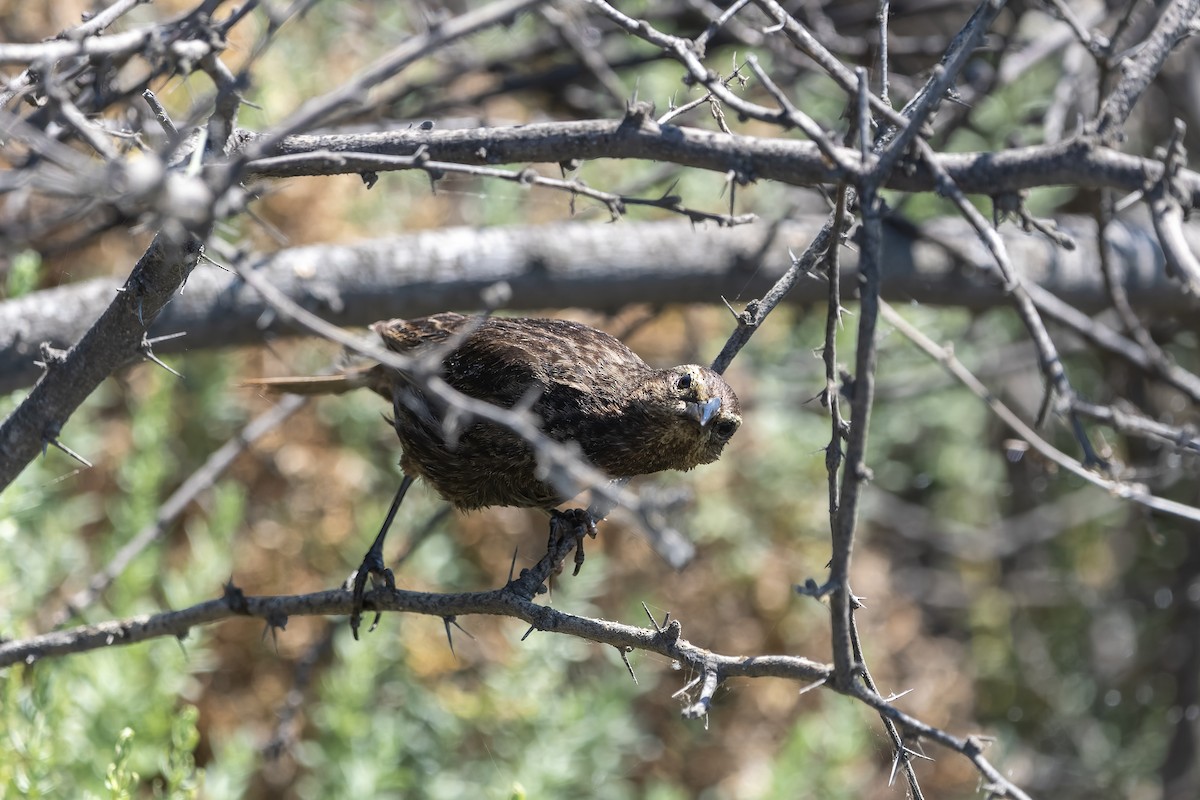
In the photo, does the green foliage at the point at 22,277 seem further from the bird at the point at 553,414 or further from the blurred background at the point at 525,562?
the bird at the point at 553,414

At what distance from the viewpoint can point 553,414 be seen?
10.8 feet

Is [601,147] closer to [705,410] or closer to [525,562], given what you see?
[705,410]

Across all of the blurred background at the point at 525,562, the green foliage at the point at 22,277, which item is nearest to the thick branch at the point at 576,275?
the green foliage at the point at 22,277

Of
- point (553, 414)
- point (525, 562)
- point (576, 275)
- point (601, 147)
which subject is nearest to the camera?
point (601, 147)

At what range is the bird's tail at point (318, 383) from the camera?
4.14 m

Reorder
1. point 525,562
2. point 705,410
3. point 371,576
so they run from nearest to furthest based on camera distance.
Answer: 1. point 705,410
2. point 371,576
3. point 525,562

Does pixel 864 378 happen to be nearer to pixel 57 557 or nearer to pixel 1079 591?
pixel 57 557

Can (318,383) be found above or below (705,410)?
below

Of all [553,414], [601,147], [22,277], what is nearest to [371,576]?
[553,414]

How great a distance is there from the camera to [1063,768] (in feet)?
22.2

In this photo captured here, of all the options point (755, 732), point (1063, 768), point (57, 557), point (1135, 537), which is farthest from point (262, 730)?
point (1135, 537)

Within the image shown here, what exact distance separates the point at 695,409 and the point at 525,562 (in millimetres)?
2403

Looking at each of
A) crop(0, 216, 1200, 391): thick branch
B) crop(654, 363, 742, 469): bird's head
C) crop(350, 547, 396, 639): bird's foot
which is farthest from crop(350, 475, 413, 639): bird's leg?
crop(654, 363, 742, 469): bird's head

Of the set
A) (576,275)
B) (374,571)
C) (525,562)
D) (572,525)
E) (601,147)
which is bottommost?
(525,562)
